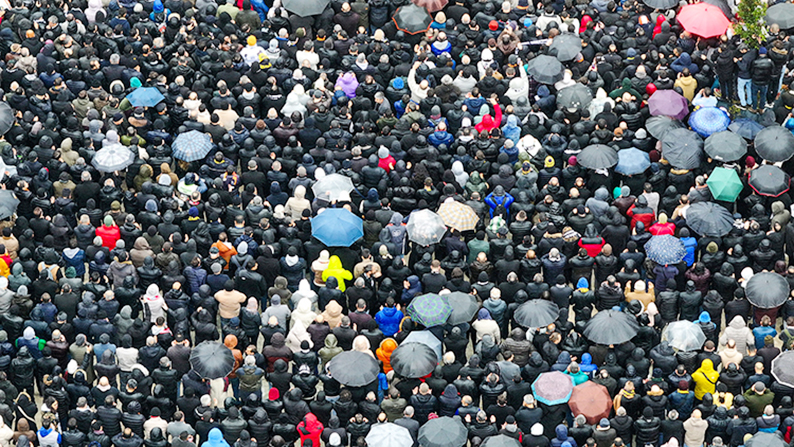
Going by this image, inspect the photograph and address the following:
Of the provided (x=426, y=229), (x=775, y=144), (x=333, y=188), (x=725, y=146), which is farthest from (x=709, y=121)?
(x=333, y=188)

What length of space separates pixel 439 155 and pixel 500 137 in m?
1.47

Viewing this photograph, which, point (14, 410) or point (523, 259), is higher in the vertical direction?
point (523, 259)

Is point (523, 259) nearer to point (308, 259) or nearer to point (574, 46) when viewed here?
point (308, 259)

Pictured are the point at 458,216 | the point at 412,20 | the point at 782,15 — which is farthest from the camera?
the point at 412,20

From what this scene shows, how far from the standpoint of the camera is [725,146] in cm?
4206

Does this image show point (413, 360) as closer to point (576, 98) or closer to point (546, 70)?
point (576, 98)

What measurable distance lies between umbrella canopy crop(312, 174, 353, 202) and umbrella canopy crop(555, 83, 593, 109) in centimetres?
593

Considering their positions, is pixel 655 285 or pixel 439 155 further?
pixel 439 155

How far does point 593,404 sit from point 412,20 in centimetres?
1391

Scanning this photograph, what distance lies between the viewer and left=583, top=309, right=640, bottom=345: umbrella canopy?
3716 cm

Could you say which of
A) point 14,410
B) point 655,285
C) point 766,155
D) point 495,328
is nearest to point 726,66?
point 766,155

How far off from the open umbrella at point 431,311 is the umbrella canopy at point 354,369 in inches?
64.1

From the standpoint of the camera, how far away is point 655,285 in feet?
132

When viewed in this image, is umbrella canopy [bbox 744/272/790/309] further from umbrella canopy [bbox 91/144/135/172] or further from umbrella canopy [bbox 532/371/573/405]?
umbrella canopy [bbox 91/144/135/172]
